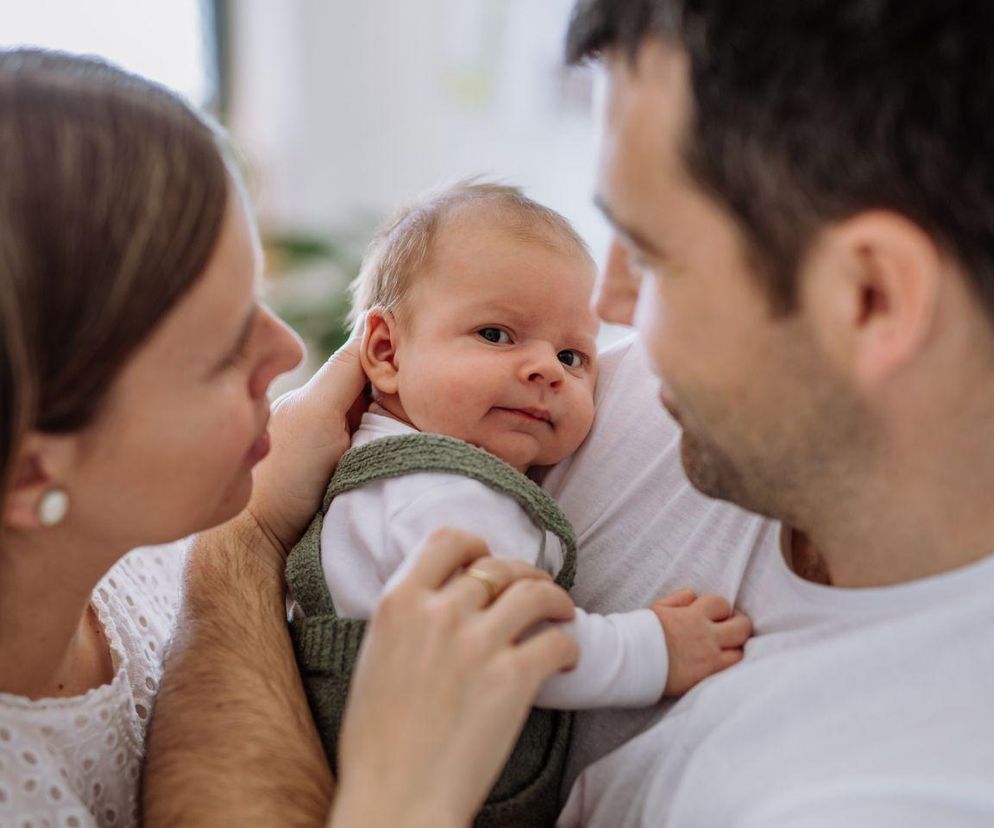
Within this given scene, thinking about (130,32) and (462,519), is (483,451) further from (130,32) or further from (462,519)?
(130,32)

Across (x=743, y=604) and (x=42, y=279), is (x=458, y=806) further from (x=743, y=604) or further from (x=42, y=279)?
(x=42, y=279)

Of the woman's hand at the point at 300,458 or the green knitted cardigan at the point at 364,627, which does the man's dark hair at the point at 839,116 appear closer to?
the green knitted cardigan at the point at 364,627

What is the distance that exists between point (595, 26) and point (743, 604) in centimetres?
71

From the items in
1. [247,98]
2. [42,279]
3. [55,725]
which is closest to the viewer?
[42,279]

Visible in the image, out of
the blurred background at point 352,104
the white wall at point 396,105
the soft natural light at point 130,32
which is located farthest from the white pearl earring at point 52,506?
the white wall at point 396,105

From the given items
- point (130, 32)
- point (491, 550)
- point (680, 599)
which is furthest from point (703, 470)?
point (130, 32)

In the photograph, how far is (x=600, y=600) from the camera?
1.41m

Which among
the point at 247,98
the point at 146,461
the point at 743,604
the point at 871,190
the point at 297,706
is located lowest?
the point at 247,98

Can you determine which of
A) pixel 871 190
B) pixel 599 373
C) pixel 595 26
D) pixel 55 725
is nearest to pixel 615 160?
pixel 595 26

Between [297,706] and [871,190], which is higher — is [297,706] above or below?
below

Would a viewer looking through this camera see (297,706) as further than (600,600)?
No

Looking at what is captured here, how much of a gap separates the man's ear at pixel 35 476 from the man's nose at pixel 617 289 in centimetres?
67

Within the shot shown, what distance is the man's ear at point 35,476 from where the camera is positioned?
3.45ft

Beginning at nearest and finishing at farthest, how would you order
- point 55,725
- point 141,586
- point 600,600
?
point 55,725, point 600,600, point 141,586
